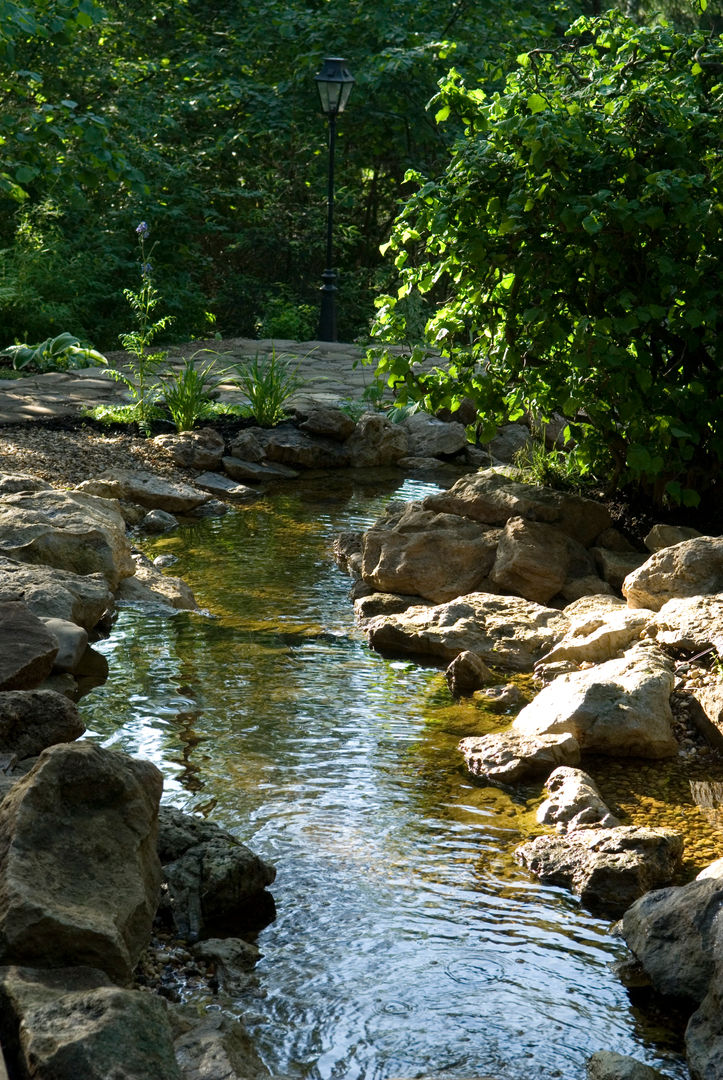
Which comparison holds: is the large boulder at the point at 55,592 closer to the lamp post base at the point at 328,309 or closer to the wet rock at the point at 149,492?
the wet rock at the point at 149,492

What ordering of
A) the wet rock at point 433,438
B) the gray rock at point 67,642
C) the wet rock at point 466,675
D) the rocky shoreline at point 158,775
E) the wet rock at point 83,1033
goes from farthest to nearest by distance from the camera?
1. the wet rock at point 433,438
2. the wet rock at point 466,675
3. the gray rock at point 67,642
4. the rocky shoreline at point 158,775
5. the wet rock at point 83,1033

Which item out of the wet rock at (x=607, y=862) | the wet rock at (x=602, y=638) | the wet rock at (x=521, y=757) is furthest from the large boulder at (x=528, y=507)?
the wet rock at (x=607, y=862)

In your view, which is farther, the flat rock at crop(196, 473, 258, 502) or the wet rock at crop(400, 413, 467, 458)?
the wet rock at crop(400, 413, 467, 458)

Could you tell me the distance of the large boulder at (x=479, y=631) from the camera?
5.61 m

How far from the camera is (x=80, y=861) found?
2834 mm

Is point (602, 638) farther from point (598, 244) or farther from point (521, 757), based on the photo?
point (598, 244)

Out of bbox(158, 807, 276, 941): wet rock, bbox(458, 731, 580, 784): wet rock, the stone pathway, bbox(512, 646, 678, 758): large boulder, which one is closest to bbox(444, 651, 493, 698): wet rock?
bbox(512, 646, 678, 758): large boulder

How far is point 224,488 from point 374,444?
1.70 metres

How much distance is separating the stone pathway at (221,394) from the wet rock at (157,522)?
2221mm

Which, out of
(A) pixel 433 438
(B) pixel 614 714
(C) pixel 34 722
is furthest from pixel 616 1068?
(A) pixel 433 438

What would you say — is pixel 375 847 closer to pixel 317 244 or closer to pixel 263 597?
pixel 263 597

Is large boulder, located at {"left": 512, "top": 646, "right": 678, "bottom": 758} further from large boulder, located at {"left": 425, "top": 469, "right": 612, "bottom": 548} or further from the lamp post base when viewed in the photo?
the lamp post base

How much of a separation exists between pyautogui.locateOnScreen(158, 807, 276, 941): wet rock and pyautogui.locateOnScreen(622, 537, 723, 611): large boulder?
266cm

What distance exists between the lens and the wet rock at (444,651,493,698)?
17.3 feet
